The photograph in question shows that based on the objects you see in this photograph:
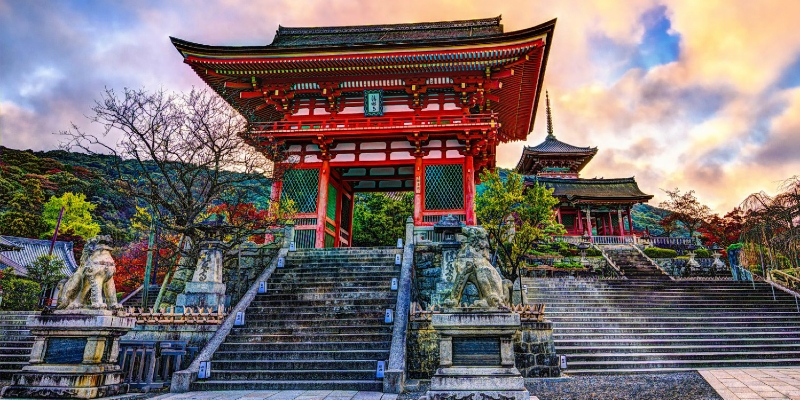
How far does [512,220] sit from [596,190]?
24.2 metres

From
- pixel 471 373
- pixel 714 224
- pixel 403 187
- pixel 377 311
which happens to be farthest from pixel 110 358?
pixel 714 224

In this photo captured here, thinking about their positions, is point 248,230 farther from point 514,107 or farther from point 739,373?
point 514,107

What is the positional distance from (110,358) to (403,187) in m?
15.4

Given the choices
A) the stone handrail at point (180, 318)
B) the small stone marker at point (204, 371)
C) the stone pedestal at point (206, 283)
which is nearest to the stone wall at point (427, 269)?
the stone pedestal at point (206, 283)

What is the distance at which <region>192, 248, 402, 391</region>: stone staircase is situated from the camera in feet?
24.8

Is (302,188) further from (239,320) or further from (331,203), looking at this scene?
(239,320)

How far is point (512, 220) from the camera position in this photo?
43.3ft

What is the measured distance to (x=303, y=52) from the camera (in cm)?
1581

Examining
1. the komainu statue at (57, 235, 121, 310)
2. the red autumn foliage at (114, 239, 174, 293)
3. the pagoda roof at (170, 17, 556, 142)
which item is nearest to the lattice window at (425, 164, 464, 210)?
the pagoda roof at (170, 17, 556, 142)

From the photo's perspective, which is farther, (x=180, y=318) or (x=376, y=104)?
(x=376, y=104)

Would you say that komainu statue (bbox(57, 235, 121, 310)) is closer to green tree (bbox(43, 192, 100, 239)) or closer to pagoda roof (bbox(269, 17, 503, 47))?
pagoda roof (bbox(269, 17, 503, 47))

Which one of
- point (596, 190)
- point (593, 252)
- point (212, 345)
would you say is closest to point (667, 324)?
point (212, 345)

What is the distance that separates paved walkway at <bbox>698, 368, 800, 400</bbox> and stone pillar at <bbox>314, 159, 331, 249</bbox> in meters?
11.7

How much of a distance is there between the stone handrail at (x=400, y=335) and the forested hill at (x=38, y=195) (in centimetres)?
1567
